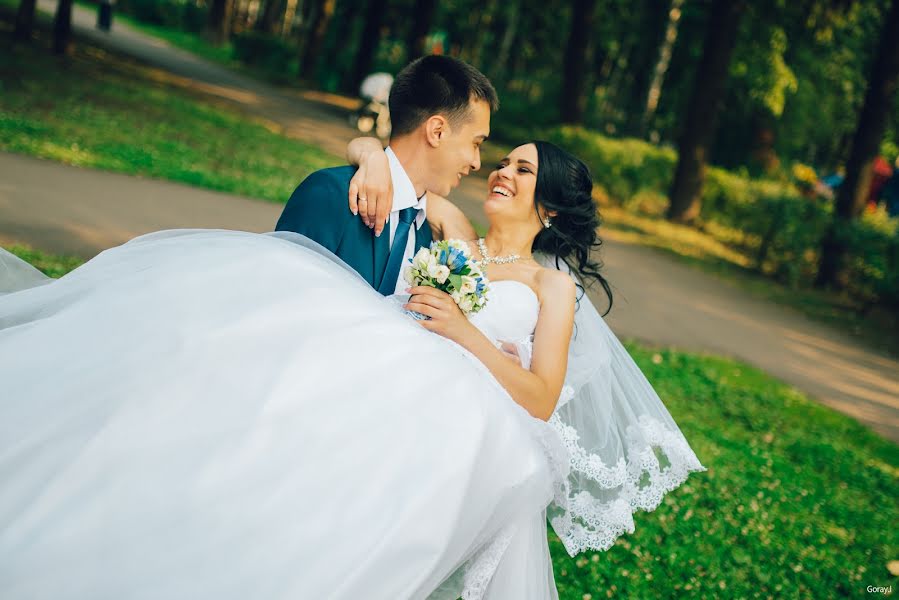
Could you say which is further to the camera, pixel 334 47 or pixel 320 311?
pixel 334 47

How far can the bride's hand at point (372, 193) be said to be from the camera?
3.11 meters

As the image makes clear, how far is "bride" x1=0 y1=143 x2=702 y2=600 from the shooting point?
198 centimetres

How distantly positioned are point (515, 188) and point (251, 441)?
6.90 ft

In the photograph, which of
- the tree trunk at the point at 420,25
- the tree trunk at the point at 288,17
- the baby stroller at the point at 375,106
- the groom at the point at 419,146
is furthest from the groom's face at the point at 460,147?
the tree trunk at the point at 288,17

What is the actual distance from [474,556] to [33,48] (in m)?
18.8

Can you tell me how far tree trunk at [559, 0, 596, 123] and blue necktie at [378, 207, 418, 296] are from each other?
784 inches

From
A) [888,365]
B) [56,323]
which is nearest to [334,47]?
[888,365]

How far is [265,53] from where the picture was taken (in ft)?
116

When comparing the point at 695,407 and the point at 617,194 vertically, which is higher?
the point at 617,194

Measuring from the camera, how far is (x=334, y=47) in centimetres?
3459

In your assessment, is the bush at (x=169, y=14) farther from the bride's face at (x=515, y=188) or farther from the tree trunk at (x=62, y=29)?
the bride's face at (x=515, y=188)

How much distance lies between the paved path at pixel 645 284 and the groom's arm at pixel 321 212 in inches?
166

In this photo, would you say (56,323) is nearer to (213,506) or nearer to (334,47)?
(213,506)

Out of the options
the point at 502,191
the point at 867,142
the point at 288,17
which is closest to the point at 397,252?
the point at 502,191
